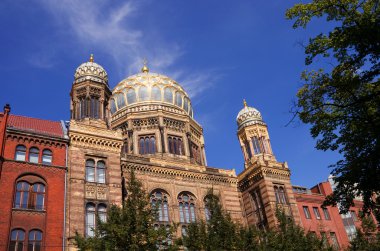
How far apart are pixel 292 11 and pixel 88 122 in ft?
64.0

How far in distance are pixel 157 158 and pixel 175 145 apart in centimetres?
758

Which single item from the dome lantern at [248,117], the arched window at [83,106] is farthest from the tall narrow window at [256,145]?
the arched window at [83,106]

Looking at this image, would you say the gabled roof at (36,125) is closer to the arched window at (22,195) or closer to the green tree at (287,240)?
the arched window at (22,195)

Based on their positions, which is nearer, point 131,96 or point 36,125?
point 36,125

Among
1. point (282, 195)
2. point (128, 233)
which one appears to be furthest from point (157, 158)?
point (128, 233)

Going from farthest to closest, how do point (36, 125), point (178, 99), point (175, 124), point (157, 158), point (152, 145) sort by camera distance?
point (178, 99)
point (175, 124)
point (152, 145)
point (157, 158)
point (36, 125)

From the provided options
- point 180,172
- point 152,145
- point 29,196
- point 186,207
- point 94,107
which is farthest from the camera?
point 152,145

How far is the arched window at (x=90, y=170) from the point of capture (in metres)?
26.8

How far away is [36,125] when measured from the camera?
2889cm

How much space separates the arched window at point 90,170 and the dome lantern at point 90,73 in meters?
8.55

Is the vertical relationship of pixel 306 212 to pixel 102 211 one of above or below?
above

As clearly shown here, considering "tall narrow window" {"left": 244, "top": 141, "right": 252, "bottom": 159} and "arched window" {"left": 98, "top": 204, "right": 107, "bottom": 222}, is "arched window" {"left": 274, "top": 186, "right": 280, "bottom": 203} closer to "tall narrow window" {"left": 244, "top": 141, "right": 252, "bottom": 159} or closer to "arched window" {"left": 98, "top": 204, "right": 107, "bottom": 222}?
"tall narrow window" {"left": 244, "top": 141, "right": 252, "bottom": 159}

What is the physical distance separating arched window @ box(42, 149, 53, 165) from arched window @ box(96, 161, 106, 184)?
336cm

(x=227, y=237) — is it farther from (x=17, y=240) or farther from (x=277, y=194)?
(x=277, y=194)
